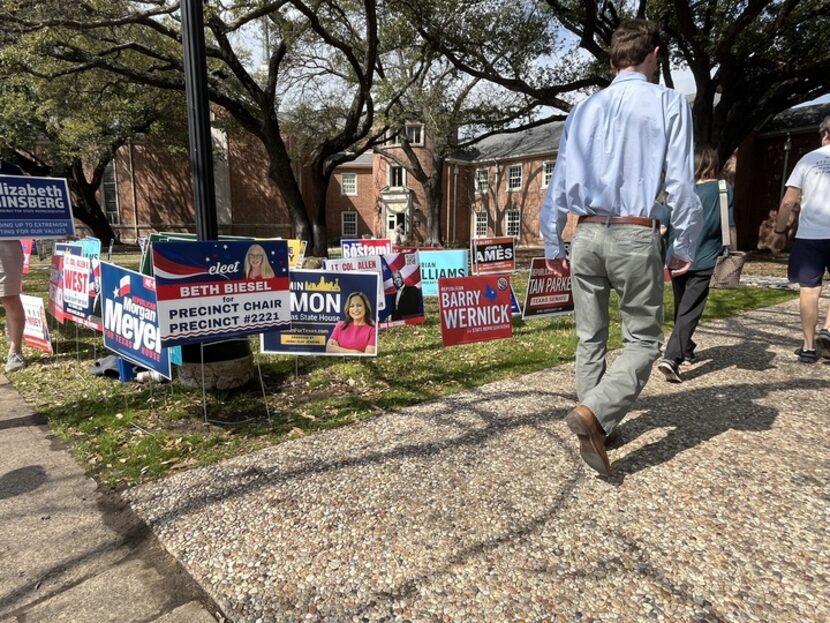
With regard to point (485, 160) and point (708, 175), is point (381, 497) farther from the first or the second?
point (485, 160)

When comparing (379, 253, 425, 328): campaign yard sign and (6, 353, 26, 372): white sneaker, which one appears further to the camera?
(379, 253, 425, 328): campaign yard sign

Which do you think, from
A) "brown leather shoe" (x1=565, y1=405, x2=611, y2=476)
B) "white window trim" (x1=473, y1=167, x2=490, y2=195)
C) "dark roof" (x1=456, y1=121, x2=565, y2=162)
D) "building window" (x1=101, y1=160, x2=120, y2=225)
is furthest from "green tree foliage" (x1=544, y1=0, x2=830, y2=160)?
"building window" (x1=101, y1=160, x2=120, y2=225)

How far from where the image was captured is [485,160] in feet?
128

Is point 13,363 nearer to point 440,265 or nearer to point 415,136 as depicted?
point 440,265

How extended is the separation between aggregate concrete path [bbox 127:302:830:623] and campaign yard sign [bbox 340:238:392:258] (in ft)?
19.2

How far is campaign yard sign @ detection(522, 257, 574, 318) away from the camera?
20.1 ft

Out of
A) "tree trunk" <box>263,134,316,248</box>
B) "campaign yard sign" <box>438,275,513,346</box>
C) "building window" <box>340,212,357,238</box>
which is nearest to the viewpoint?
"campaign yard sign" <box>438,275,513,346</box>

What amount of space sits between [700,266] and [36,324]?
6.87m

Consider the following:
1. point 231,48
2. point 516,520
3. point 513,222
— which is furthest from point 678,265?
point 513,222

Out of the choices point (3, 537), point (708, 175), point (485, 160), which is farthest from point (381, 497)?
point (485, 160)

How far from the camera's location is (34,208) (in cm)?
558

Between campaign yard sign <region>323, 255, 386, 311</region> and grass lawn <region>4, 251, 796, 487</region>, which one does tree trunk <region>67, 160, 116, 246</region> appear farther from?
campaign yard sign <region>323, 255, 386, 311</region>

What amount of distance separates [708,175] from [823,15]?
51.6 feet

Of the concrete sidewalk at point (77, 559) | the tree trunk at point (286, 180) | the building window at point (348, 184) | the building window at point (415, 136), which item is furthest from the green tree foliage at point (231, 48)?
the building window at point (348, 184)
